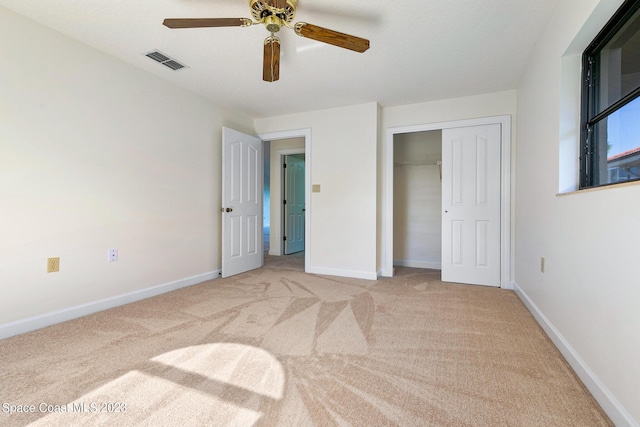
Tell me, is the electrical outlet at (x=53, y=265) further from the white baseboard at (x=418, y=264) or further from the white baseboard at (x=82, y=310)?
Result: the white baseboard at (x=418, y=264)

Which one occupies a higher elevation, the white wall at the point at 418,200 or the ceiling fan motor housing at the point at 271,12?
the ceiling fan motor housing at the point at 271,12

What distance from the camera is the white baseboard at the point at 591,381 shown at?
1.16 metres

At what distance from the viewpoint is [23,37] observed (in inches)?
81.0

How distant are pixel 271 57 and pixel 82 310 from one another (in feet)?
8.36

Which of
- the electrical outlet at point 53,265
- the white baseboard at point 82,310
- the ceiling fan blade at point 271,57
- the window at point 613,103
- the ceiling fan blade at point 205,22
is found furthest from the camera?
the electrical outlet at point 53,265

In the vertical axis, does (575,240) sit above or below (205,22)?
below

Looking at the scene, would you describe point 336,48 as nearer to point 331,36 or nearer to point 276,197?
point 331,36

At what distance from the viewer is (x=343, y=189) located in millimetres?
3881

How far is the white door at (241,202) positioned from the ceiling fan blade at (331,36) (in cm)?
226

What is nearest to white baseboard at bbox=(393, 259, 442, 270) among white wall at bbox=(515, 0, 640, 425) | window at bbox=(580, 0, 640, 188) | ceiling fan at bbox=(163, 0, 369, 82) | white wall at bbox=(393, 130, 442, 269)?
white wall at bbox=(393, 130, 442, 269)

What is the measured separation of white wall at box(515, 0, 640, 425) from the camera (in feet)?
3.81

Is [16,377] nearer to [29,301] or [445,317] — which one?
[29,301]

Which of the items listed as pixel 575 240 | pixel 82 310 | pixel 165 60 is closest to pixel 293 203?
pixel 165 60

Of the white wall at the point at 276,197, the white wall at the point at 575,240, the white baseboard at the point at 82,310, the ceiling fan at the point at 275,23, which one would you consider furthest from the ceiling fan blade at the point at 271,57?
the white wall at the point at 276,197
